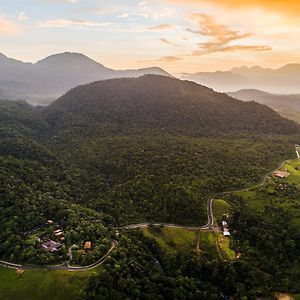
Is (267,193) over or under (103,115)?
under

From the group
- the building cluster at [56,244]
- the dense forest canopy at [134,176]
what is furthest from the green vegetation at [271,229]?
the building cluster at [56,244]

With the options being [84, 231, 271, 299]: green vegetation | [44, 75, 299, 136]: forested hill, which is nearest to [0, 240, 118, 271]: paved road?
[84, 231, 271, 299]: green vegetation

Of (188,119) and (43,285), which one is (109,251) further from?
(188,119)

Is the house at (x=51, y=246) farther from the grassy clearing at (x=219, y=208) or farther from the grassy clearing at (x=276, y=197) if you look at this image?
the grassy clearing at (x=276, y=197)

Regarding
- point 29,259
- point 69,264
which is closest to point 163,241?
point 69,264

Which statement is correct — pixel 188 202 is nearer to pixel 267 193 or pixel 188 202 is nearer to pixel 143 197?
pixel 143 197
